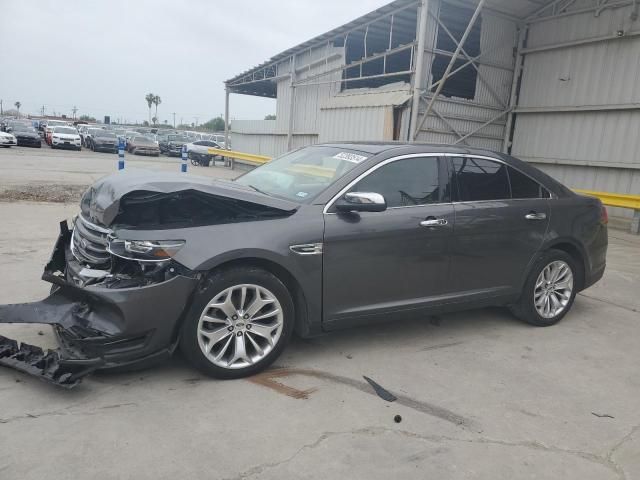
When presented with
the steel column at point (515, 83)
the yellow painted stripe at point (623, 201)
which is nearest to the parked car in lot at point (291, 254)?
the yellow painted stripe at point (623, 201)

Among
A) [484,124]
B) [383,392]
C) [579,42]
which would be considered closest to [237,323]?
[383,392]

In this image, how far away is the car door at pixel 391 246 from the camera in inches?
148

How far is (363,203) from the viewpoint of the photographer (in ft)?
11.9

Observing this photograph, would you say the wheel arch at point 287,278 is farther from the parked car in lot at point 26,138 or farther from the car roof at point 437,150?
the parked car in lot at point 26,138

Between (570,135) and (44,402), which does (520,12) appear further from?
(44,402)

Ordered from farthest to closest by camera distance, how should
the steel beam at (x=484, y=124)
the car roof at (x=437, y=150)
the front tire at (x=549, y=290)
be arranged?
the steel beam at (x=484, y=124) → the front tire at (x=549, y=290) → the car roof at (x=437, y=150)

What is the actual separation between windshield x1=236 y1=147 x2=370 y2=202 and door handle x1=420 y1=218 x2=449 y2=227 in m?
0.70

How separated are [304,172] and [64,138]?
3130 centimetres

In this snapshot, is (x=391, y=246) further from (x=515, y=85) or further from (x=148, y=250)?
(x=515, y=85)

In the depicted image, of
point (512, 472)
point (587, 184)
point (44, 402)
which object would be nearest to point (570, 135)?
point (587, 184)

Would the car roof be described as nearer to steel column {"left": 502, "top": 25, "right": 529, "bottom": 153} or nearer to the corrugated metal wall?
the corrugated metal wall

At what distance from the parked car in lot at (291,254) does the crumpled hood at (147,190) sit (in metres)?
Result: 0.01

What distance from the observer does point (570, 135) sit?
1423cm

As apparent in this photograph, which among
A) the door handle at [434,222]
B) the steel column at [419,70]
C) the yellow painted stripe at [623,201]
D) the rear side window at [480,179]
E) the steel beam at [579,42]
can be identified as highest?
the steel beam at [579,42]
